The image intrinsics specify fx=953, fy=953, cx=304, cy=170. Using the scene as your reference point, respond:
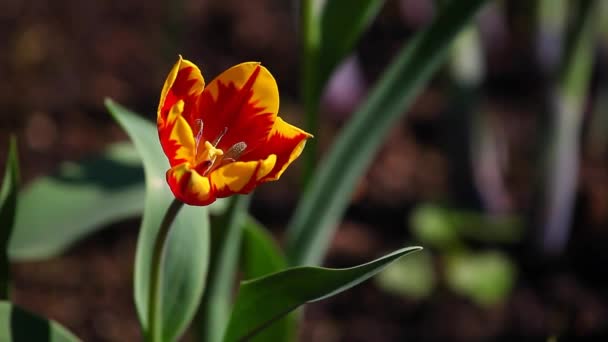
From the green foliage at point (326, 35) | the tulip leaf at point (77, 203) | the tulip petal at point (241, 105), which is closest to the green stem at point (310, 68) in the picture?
the green foliage at point (326, 35)

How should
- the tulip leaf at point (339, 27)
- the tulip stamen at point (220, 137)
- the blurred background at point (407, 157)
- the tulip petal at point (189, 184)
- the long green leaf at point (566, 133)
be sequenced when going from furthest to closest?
the blurred background at point (407, 157)
the long green leaf at point (566, 133)
the tulip leaf at point (339, 27)
the tulip stamen at point (220, 137)
the tulip petal at point (189, 184)

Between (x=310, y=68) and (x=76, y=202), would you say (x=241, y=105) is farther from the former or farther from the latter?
(x=76, y=202)

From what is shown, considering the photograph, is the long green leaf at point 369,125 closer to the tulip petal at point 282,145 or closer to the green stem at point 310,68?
the green stem at point 310,68

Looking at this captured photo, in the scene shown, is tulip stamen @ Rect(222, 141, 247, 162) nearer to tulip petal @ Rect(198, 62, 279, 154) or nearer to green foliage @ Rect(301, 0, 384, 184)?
tulip petal @ Rect(198, 62, 279, 154)

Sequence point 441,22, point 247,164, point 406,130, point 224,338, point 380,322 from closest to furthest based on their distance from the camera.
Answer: point 247,164 → point 224,338 → point 441,22 → point 380,322 → point 406,130

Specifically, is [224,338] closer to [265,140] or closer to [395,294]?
[265,140]

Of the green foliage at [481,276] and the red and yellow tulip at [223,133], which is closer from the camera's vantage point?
the red and yellow tulip at [223,133]

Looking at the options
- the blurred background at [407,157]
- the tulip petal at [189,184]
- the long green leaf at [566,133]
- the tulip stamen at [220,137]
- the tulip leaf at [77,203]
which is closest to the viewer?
the tulip petal at [189,184]

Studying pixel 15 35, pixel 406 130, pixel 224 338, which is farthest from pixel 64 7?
pixel 224 338
